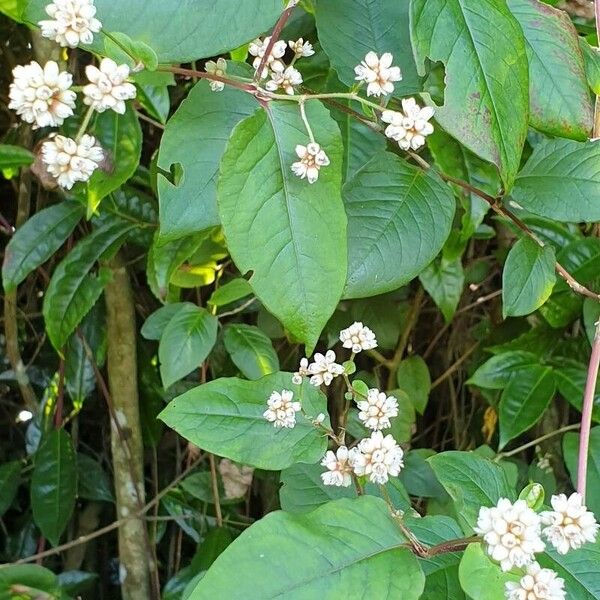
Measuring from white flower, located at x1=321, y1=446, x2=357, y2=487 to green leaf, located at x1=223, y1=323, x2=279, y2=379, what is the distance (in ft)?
1.06

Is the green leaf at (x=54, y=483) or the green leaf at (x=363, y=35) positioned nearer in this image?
the green leaf at (x=363, y=35)

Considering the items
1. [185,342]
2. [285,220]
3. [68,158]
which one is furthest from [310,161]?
[185,342]

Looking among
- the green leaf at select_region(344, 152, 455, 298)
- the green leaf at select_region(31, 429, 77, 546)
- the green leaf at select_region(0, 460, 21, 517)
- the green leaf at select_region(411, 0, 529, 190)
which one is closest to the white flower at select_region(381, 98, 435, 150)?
the green leaf at select_region(411, 0, 529, 190)

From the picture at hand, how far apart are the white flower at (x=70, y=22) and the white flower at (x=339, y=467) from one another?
32 cm

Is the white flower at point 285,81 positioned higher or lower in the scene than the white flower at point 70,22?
lower

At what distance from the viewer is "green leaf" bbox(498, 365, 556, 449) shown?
0.89m

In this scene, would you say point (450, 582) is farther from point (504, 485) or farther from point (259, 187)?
point (259, 187)

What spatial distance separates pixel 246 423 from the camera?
595 mm

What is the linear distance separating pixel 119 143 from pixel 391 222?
0.33m

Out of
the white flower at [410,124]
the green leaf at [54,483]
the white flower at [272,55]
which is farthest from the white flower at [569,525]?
the green leaf at [54,483]

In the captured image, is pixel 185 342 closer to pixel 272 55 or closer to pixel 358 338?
pixel 358 338

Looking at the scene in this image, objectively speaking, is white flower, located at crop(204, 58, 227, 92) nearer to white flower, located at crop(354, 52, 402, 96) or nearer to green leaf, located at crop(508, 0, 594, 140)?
white flower, located at crop(354, 52, 402, 96)

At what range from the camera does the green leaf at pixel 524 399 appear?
0.89 meters

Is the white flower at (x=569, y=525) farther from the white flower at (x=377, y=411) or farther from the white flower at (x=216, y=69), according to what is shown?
the white flower at (x=216, y=69)
